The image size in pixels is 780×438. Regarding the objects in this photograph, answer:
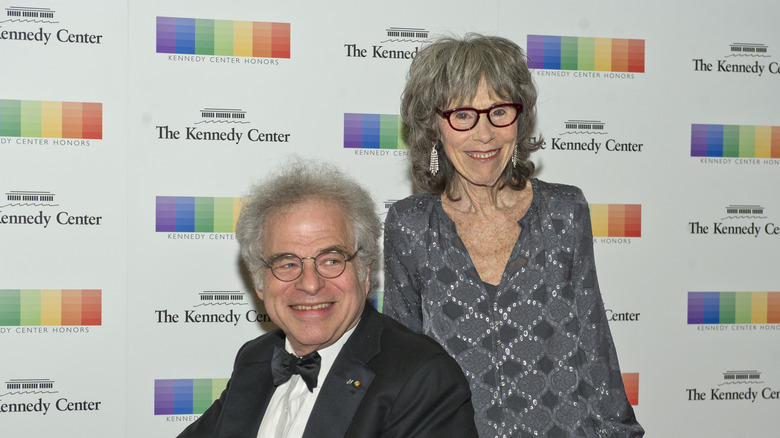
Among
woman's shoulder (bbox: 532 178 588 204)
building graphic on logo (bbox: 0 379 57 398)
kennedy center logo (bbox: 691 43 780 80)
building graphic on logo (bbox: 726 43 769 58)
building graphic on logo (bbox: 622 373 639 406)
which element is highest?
building graphic on logo (bbox: 726 43 769 58)

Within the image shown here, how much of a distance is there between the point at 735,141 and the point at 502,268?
7.48ft

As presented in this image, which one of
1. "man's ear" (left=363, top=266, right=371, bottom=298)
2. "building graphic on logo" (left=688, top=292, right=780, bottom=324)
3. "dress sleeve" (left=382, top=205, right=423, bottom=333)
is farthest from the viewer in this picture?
"building graphic on logo" (left=688, top=292, right=780, bottom=324)

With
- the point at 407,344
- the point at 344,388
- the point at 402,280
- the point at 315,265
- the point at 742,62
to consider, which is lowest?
the point at 344,388

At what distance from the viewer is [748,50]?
417 cm

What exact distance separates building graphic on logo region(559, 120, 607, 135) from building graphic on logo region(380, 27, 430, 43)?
86 cm

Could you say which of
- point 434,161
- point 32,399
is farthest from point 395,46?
point 32,399

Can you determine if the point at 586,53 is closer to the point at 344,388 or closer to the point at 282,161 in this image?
the point at 282,161

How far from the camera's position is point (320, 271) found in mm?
2090

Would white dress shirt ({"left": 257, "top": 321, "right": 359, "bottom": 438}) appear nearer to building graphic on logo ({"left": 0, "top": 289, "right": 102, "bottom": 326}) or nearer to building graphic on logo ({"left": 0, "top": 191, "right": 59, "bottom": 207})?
building graphic on logo ({"left": 0, "top": 289, "right": 102, "bottom": 326})

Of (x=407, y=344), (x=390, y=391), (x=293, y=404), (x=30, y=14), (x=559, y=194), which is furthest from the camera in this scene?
(x=30, y=14)

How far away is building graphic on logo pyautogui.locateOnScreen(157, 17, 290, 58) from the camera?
3730 mm

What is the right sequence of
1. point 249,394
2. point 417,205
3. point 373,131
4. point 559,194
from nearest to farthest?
point 249,394
point 559,194
point 417,205
point 373,131

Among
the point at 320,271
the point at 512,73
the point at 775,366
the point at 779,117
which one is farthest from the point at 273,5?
the point at 775,366

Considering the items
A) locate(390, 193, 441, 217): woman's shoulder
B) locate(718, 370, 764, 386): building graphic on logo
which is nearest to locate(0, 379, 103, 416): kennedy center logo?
locate(390, 193, 441, 217): woman's shoulder
